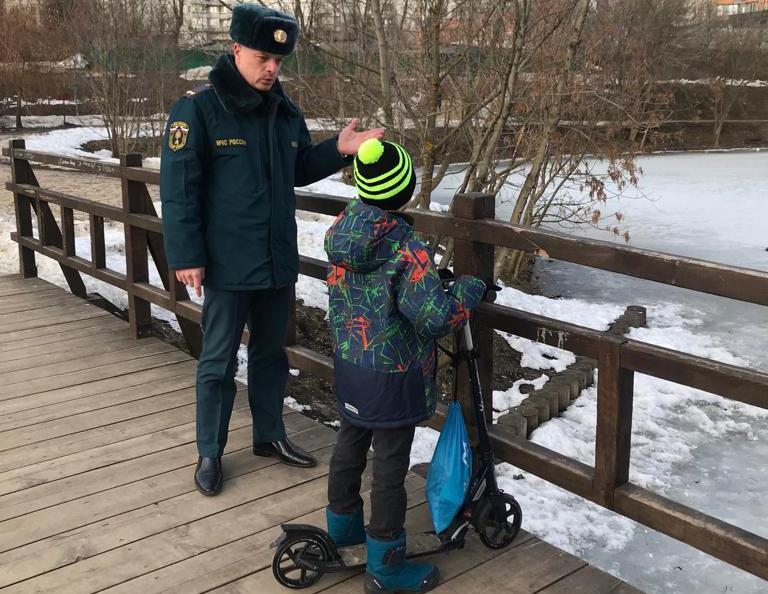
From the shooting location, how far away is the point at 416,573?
2.52 m

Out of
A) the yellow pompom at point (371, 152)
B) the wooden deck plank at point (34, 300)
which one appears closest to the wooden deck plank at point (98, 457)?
the yellow pompom at point (371, 152)

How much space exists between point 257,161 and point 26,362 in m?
2.40

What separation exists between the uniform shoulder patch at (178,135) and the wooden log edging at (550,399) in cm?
340

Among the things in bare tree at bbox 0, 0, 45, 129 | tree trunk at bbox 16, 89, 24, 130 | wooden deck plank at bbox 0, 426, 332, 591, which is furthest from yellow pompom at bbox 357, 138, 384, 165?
bare tree at bbox 0, 0, 45, 129

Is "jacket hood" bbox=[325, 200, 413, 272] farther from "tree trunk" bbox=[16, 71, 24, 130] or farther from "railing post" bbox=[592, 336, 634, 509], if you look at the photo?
"tree trunk" bbox=[16, 71, 24, 130]

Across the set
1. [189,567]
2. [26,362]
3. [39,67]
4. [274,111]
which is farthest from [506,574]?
[39,67]

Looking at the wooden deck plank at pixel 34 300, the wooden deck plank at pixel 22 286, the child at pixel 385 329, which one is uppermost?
the child at pixel 385 329

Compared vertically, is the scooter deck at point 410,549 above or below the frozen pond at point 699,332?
above

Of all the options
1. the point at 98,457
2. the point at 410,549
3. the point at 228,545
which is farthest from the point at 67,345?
the point at 410,549

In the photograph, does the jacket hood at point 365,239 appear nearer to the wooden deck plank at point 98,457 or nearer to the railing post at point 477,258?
the railing post at point 477,258

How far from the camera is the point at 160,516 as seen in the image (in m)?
2.97

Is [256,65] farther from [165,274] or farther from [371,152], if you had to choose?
[165,274]

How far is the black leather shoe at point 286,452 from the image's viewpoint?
335cm

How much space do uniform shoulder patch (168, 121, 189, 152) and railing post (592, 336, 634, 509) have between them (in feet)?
4.81
